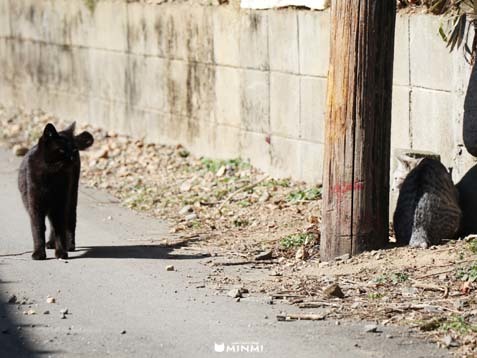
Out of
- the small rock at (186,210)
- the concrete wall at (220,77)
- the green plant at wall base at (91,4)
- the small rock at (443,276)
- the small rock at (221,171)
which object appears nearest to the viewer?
the small rock at (443,276)

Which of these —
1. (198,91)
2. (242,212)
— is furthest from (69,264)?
(198,91)

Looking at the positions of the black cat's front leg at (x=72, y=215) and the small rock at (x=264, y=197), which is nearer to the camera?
the black cat's front leg at (x=72, y=215)

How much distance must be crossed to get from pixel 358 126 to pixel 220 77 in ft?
14.7

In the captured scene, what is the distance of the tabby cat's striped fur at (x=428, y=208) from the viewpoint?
8008 mm

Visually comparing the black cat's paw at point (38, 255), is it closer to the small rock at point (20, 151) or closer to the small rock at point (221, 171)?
the small rock at point (221, 171)

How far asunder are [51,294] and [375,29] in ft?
9.92

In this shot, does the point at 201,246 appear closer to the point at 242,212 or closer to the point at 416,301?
the point at 242,212

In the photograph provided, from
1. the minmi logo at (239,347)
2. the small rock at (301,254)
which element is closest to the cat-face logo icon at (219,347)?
the minmi logo at (239,347)

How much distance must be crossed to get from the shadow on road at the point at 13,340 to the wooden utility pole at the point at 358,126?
97.7 inches

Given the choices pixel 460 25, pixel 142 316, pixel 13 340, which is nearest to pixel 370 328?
pixel 142 316

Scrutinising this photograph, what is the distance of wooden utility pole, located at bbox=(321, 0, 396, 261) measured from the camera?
7551mm

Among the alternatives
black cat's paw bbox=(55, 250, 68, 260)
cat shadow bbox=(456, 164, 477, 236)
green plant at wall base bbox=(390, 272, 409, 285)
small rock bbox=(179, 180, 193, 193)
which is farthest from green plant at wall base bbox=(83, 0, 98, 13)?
green plant at wall base bbox=(390, 272, 409, 285)

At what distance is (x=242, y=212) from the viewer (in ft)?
33.0

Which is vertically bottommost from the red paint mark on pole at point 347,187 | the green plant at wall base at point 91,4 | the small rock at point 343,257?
the small rock at point 343,257
